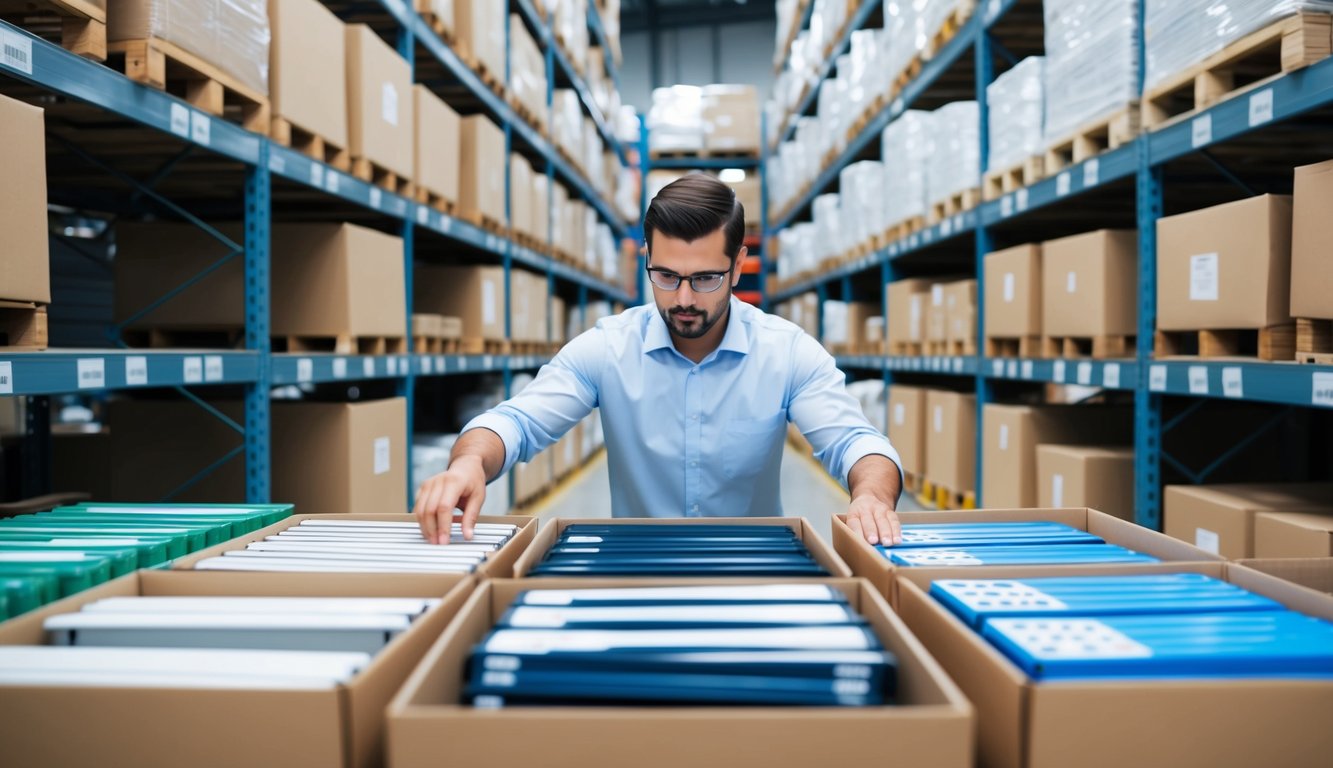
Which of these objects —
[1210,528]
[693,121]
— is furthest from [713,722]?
[693,121]

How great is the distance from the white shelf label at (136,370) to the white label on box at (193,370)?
0.60ft

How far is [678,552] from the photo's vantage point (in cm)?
144

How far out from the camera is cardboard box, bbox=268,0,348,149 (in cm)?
339

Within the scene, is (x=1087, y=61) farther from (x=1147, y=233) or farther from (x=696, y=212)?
(x=696, y=212)

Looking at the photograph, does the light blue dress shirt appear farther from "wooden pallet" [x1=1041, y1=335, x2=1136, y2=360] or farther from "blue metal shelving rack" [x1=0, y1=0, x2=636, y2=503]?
"wooden pallet" [x1=1041, y1=335, x2=1136, y2=360]

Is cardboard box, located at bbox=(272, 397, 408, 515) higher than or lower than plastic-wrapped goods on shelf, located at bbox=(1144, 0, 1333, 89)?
lower

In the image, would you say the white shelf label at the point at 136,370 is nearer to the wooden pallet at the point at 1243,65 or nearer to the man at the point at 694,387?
the man at the point at 694,387

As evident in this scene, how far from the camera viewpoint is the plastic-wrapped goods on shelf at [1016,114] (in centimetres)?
450

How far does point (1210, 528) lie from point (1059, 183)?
1883mm

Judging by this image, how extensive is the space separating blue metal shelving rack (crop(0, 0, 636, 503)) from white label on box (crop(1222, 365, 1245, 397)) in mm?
3515

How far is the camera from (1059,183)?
13.8 ft

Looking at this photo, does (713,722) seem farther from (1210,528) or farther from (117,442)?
(117,442)

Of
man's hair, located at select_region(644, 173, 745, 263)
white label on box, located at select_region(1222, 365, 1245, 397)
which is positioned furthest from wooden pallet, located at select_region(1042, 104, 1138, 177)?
man's hair, located at select_region(644, 173, 745, 263)

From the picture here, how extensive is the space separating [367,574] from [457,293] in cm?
501
